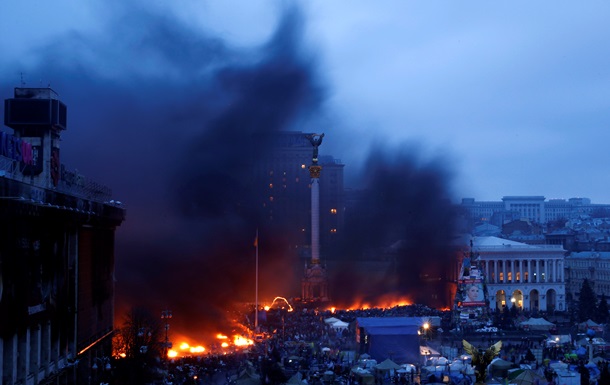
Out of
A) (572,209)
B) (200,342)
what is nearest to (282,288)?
(200,342)

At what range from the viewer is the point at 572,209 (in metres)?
187

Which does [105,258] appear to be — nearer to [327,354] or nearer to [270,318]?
[327,354]

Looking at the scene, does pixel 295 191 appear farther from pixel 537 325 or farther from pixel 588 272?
pixel 537 325

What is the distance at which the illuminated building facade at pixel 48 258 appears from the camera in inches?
664

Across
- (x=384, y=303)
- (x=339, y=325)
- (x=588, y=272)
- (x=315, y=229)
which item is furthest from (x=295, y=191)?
(x=339, y=325)

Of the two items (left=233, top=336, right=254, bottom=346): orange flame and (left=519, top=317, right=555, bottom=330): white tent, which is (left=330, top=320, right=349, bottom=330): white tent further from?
(left=519, top=317, right=555, bottom=330): white tent

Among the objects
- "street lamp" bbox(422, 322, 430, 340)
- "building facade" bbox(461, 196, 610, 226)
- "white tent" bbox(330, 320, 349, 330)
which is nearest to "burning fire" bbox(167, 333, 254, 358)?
"white tent" bbox(330, 320, 349, 330)

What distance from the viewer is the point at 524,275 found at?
225 ft

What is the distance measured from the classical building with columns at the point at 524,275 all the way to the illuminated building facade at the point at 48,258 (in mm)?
42431

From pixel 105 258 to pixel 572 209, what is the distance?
172m

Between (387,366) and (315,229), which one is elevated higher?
(315,229)

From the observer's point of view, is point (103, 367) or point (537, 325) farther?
point (537, 325)

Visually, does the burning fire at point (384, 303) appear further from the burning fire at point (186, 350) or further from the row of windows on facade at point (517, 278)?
the burning fire at point (186, 350)

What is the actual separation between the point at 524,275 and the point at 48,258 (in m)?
55.0
